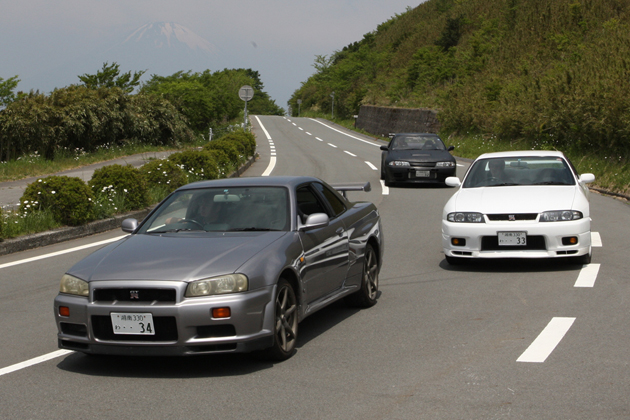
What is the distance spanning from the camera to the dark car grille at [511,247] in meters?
9.18

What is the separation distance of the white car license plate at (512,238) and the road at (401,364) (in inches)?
14.9

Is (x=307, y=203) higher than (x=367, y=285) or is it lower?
higher

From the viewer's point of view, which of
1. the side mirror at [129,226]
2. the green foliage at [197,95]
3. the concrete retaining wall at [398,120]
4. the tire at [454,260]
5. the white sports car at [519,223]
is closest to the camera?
the side mirror at [129,226]

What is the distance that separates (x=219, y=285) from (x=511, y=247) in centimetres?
497

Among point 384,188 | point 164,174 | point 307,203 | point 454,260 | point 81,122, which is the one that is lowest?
point 384,188

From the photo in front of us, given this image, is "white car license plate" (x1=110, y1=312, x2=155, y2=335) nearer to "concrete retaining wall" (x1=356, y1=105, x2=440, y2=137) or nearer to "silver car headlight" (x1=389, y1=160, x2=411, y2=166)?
"silver car headlight" (x1=389, y1=160, x2=411, y2=166)

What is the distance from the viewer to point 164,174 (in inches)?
679

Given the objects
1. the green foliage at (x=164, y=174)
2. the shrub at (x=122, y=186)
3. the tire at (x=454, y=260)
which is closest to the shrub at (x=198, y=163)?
the green foliage at (x=164, y=174)

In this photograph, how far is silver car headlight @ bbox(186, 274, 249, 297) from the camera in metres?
5.23

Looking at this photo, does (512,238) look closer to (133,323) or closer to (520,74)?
(133,323)

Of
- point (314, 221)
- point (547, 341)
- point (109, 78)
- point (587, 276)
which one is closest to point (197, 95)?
point (109, 78)

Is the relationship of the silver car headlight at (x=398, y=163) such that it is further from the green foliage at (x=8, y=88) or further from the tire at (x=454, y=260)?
the green foliage at (x=8, y=88)

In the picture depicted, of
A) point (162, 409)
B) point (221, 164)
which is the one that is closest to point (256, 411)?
point (162, 409)

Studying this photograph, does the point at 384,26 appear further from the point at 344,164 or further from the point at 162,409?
the point at 162,409
